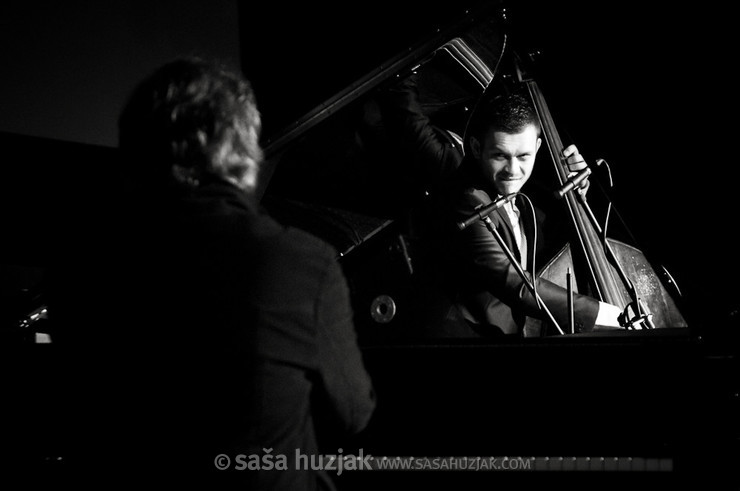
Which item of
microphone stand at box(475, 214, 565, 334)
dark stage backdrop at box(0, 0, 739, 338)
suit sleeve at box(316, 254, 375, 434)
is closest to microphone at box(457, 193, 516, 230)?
microphone stand at box(475, 214, 565, 334)

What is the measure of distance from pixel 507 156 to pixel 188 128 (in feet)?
3.92

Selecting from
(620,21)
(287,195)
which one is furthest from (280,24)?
(620,21)

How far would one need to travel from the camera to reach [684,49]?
264cm

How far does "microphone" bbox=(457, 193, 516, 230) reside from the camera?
2.00 metres

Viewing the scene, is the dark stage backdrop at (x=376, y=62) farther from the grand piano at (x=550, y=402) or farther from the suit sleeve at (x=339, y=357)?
the suit sleeve at (x=339, y=357)

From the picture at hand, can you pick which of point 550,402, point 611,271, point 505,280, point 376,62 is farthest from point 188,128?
point 376,62

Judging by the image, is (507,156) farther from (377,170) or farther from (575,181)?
(377,170)

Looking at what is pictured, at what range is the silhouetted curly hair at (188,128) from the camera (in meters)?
1.06

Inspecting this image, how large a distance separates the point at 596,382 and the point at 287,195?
1.14m

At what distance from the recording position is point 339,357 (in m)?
1.08

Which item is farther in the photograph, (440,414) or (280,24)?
(280,24)

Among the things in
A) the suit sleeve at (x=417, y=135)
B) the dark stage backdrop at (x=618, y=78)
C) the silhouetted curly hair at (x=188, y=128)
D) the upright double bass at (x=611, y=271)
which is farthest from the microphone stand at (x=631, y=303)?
the silhouetted curly hair at (x=188, y=128)

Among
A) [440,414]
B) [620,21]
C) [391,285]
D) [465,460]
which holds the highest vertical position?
[620,21]

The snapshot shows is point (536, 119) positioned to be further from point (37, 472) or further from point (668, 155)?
point (37, 472)
